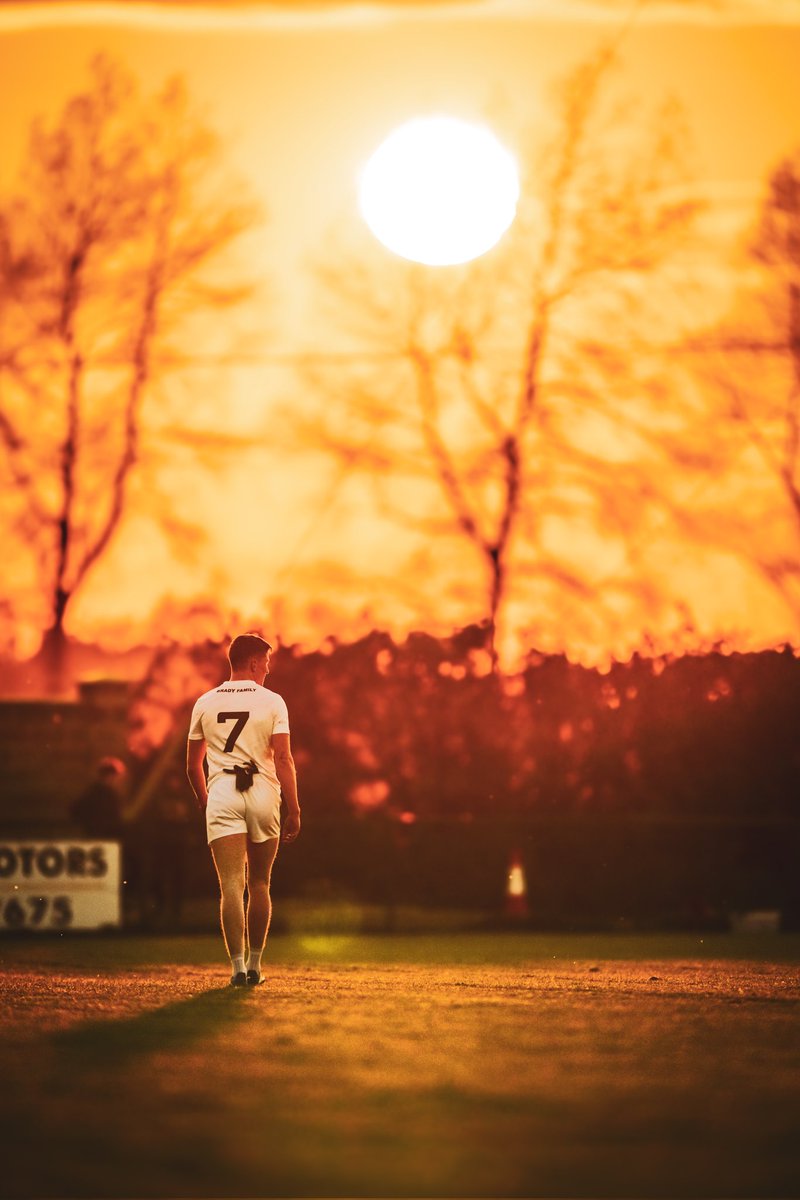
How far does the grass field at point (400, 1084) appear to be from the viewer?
20.1 ft

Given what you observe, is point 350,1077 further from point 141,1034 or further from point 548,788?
point 548,788

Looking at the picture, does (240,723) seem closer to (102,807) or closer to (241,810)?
(241,810)

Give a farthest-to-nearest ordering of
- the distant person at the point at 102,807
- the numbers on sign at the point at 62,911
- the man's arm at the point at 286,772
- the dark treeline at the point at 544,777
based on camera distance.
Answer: the dark treeline at the point at 544,777, the distant person at the point at 102,807, the numbers on sign at the point at 62,911, the man's arm at the point at 286,772

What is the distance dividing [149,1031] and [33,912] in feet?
30.3

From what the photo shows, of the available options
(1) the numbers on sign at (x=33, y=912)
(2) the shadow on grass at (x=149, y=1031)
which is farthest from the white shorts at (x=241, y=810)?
(1) the numbers on sign at (x=33, y=912)

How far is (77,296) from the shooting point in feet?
103

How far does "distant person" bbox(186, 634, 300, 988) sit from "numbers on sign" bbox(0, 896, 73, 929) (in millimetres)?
7403

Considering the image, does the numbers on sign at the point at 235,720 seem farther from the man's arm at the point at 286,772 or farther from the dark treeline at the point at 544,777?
the dark treeline at the point at 544,777

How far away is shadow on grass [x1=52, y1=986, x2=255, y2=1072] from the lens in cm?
880

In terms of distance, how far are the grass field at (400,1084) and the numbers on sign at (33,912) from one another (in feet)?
16.4

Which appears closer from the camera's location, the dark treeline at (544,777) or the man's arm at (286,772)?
the man's arm at (286,772)

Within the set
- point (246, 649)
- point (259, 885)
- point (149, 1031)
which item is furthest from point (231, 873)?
point (149, 1031)

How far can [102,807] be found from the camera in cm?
2108

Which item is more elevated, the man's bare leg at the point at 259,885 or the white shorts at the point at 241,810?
the white shorts at the point at 241,810
